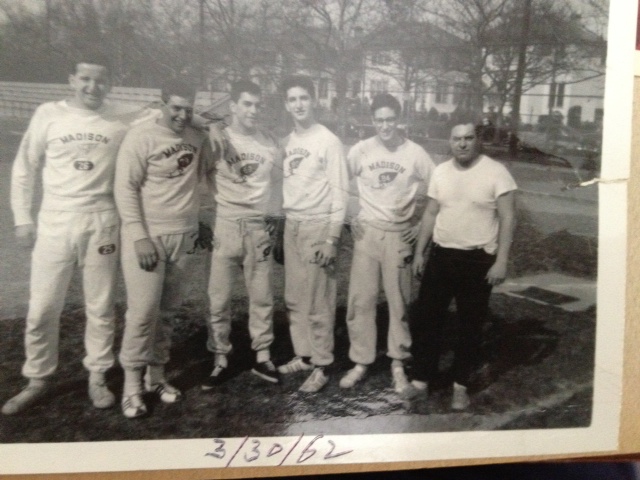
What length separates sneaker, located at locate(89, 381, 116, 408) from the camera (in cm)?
65

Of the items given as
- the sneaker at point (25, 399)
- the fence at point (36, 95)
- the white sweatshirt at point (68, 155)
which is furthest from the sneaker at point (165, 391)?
the fence at point (36, 95)

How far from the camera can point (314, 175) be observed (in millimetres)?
670

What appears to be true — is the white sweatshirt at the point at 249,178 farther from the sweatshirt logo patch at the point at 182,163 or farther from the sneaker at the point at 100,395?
the sneaker at the point at 100,395

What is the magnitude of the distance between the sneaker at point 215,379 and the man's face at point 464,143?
380 mm

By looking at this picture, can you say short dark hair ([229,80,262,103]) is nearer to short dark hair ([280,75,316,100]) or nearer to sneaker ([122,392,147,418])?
short dark hair ([280,75,316,100])

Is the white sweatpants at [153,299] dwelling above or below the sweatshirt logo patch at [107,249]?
below

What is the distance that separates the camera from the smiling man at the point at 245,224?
2.14 ft

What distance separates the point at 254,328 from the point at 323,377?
0.34 ft

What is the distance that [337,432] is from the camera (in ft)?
2.31

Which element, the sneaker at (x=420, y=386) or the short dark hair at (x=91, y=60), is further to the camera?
the sneaker at (x=420, y=386)

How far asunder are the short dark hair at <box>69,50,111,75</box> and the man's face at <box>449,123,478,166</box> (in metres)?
0.40

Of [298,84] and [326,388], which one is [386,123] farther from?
[326,388]

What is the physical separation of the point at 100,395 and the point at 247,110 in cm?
37

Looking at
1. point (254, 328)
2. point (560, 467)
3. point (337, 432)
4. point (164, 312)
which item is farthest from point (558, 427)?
point (164, 312)
